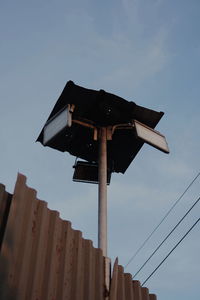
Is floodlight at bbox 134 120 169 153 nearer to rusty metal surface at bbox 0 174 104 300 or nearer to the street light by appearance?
the street light

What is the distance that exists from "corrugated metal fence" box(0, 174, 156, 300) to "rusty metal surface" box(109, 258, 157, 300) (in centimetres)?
1

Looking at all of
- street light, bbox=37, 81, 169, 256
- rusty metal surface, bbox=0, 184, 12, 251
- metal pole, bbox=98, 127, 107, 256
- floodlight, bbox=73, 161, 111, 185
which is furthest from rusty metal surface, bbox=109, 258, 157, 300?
floodlight, bbox=73, 161, 111, 185

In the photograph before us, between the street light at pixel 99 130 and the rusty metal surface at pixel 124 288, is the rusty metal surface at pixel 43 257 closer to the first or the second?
the rusty metal surface at pixel 124 288

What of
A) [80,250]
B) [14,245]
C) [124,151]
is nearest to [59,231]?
[80,250]

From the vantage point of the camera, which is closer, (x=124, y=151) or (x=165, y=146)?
(x=165, y=146)

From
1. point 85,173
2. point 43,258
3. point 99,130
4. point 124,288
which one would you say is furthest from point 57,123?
point 43,258

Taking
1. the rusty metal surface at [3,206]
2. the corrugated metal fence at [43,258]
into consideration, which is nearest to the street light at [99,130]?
the corrugated metal fence at [43,258]

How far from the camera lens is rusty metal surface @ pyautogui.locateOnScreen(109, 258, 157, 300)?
4172mm

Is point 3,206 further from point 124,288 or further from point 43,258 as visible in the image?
point 124,288

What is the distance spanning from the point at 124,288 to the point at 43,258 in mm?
1479

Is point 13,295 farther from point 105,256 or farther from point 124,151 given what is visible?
point 124,151

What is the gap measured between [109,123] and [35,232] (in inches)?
118

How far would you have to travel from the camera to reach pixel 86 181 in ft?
20.7

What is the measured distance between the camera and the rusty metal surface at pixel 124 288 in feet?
13.7
